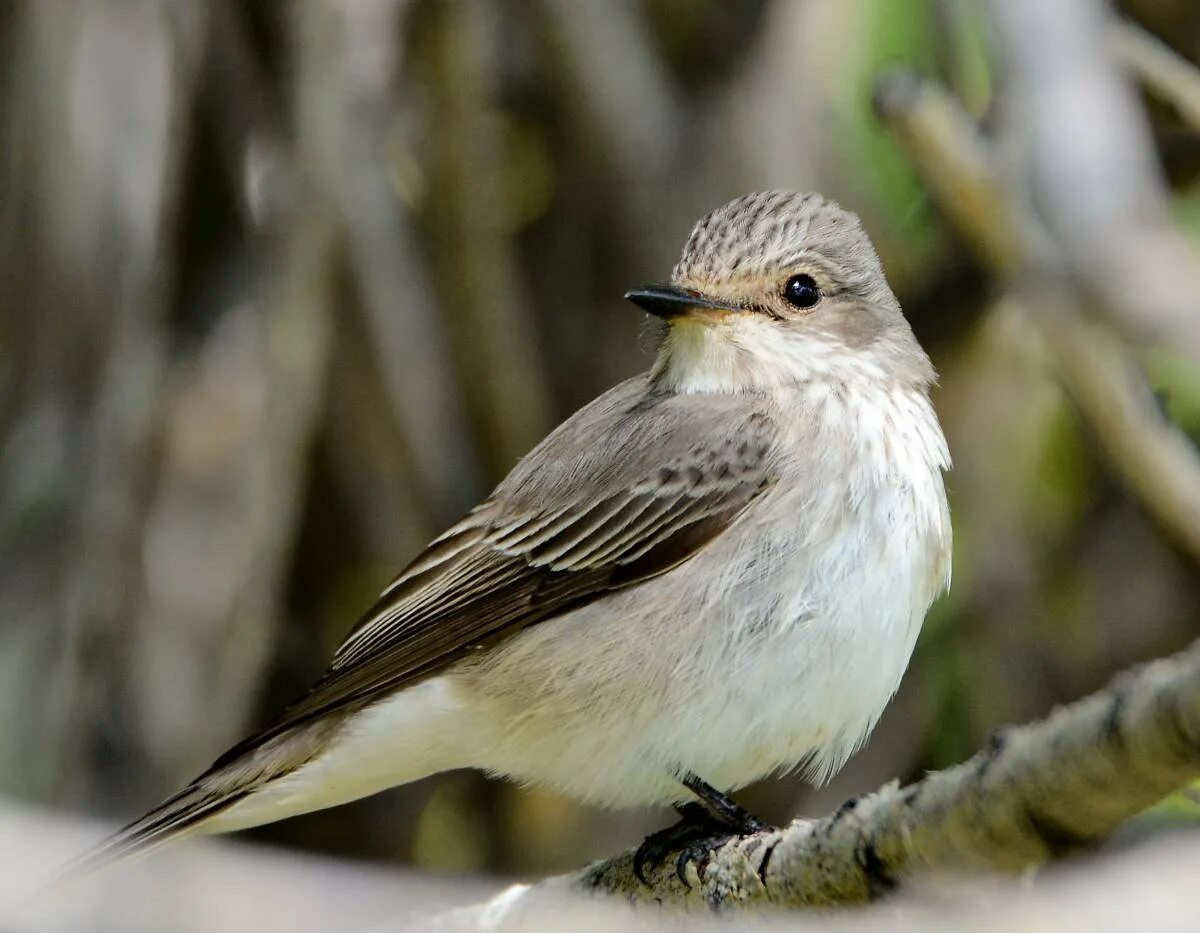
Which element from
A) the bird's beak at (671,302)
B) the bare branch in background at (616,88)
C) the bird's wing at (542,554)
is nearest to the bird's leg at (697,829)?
the bird's wing at (542,554)

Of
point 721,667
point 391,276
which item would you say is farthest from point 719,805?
point 391,276

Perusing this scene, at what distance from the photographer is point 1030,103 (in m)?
4.07

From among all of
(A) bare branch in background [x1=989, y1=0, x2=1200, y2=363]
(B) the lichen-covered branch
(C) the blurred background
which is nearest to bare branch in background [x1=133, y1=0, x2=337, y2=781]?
(C) the blurred background

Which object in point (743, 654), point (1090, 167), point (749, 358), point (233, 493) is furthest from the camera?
point (233, 493)

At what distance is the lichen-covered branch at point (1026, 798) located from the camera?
165cm

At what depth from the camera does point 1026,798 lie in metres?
1.83

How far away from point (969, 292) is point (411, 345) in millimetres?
1739

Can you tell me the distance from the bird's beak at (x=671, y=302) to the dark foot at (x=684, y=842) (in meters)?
1.11

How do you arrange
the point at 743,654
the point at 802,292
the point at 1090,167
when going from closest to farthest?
the point at 743,654 → the point at 1090,167 → the point at 802,292

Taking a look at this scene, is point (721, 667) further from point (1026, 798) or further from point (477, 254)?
point (477, 254)

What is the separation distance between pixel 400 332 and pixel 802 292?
5.33 feet

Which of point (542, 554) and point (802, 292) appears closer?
point (542, 554)

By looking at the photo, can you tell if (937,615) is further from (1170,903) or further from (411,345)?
(1170,903)

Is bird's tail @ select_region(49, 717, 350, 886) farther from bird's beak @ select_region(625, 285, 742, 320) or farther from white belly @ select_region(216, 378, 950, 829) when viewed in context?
bird's beak @ select_region(625, 285, 742, 320)
